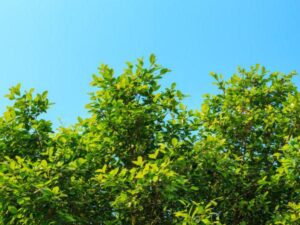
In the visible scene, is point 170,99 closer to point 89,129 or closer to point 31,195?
point 89,129

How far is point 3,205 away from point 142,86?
5383 millimetres

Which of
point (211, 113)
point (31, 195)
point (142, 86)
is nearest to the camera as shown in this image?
point (31, 195)

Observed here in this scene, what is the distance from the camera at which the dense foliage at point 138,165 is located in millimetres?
12578

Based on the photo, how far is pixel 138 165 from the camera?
1459 centimetres

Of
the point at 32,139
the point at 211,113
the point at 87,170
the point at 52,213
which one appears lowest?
the point at 52,213

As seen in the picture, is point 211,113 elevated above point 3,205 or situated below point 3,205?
above

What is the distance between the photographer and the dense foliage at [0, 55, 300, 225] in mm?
12578

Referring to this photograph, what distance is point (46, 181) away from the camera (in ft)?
41.5

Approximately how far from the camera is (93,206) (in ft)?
47.7

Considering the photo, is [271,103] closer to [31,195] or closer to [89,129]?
[89,129]

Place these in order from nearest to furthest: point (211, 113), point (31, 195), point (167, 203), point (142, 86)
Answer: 1. point (31, 195)
2. point (167, 203)
3. point (142, 86)
4. point (211, 113)

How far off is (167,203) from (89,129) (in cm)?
360

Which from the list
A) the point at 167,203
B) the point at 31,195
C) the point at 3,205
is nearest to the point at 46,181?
the point at 31,195

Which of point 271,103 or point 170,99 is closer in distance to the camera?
point 170,99
